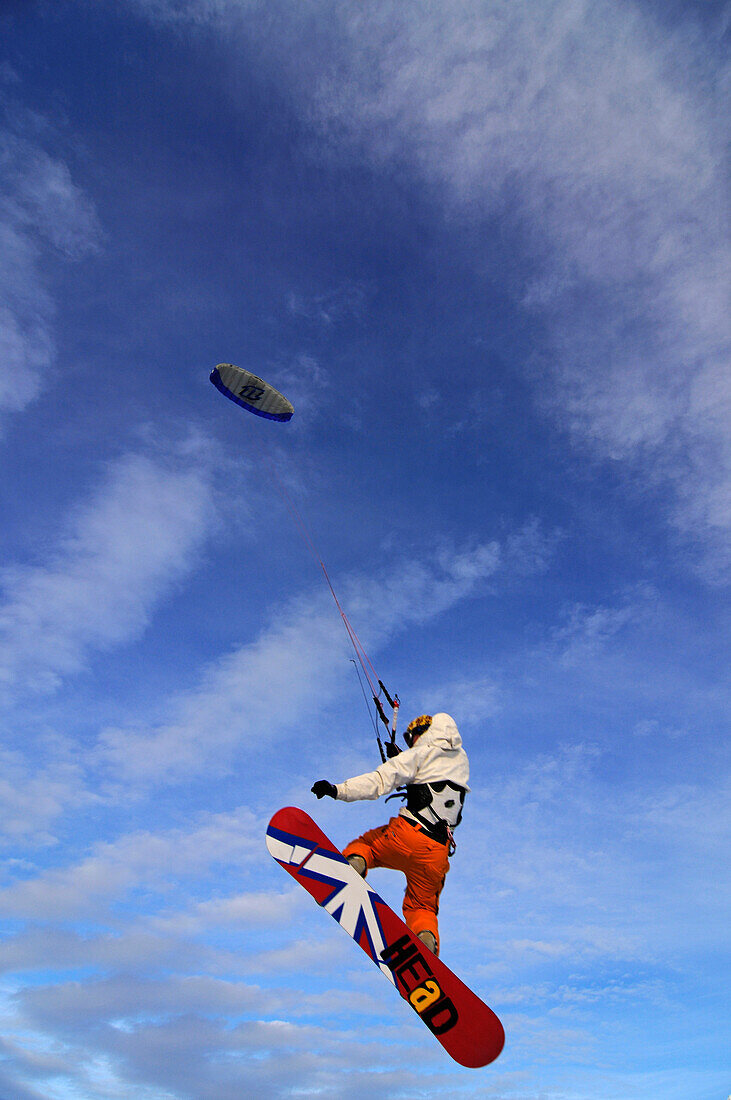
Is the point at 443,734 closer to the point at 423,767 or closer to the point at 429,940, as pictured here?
the point at 423,767

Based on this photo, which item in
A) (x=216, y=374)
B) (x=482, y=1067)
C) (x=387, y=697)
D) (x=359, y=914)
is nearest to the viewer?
(x=482, y=1067)

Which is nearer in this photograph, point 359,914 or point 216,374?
point 359,914

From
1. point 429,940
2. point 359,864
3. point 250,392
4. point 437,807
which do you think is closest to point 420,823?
point 437,807

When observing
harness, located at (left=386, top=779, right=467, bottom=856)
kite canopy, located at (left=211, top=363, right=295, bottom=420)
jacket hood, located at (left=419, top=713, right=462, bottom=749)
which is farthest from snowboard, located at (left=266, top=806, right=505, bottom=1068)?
kite canopy, located at (left=211, top=363, right=295, bottom=420)

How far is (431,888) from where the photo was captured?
808 cm

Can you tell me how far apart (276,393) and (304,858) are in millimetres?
10173

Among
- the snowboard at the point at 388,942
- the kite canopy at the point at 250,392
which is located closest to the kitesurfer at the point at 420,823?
the snowboard at the point at 388,942

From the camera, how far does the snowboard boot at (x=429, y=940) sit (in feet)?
25.0

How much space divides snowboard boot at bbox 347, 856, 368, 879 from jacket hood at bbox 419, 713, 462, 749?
163cm

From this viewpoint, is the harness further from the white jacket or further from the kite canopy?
the kite canopy

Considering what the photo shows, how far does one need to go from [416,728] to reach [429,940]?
2.47 m

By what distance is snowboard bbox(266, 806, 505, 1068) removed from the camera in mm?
7168

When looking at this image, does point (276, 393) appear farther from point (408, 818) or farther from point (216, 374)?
point (408, 818)

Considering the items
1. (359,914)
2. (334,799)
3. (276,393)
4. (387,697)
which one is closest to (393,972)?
(359,914)
